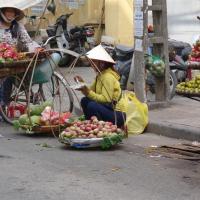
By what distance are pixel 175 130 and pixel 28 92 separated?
209cm

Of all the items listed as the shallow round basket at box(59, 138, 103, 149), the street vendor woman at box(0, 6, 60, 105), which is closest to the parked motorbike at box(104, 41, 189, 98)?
the street vendor woman at box(0, 6, 60, 105)

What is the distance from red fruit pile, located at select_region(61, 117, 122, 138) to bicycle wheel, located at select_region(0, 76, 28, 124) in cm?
168

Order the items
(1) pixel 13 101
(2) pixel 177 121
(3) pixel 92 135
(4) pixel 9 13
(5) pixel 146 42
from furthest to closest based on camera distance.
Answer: (5) pixel 146 42
(4) pixel 9 13
(1) pixel 13 101
(2) pixel 177 121
(3) pixel 92 135

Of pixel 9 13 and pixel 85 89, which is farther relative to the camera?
pixel 9 13

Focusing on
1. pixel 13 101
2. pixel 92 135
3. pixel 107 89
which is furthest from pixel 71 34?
pixel 92 135

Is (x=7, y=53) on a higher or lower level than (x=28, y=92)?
higher

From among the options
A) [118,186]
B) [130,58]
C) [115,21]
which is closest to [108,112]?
[118,186]

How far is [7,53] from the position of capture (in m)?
8.93

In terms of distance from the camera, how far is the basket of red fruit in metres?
7.64

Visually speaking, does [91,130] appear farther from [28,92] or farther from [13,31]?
[13,31]

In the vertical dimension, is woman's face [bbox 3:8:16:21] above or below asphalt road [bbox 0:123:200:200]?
above

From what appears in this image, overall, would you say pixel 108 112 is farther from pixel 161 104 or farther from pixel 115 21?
pixel 115 21

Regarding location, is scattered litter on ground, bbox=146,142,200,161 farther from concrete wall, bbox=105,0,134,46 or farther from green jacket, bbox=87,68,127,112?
concrete wall, bbox=105,0,134,46

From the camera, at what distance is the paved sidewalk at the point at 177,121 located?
28.0 feet
